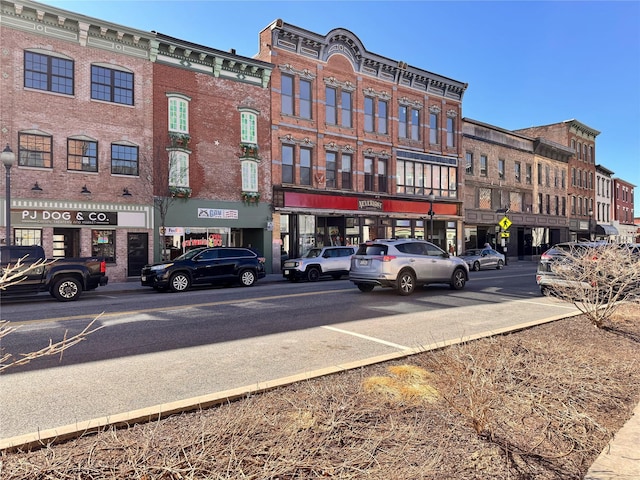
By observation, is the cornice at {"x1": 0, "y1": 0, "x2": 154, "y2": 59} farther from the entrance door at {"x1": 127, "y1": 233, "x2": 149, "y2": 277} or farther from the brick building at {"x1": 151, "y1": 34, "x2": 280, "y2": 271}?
the entrance door at {"x1": 127, "y1": 233, "x2": 149, "y2": 277}

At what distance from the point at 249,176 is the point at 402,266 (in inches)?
555

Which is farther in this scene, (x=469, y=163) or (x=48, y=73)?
(x=469, y=163)

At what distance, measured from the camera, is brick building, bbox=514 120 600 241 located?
163 feet

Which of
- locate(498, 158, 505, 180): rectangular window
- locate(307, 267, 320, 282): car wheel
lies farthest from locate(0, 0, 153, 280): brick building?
locate(498, 158, 505, 180): rectangular window

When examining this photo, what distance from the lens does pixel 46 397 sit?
15.1ft

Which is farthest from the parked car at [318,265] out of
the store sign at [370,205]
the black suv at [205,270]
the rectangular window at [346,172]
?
the rectangular window at [346,172]

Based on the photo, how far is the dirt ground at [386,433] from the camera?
288 centimetres

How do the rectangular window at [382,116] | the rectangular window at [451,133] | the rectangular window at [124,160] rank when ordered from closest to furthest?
the rectangular window at [124,160], the rectangular window at [382,116], the rectangular window at [451,133]

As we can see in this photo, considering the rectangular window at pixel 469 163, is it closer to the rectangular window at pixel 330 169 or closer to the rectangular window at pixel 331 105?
the rectangular window at pixel 331 105

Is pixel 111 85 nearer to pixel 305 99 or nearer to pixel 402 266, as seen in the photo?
pixel 305 99

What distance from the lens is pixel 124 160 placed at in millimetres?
20953

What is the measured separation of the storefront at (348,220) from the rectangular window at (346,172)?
2.88ft

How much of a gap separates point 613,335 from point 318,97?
2406 cm

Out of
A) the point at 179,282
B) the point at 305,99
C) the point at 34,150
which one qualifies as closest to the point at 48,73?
the point at 34,150
